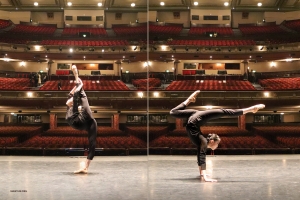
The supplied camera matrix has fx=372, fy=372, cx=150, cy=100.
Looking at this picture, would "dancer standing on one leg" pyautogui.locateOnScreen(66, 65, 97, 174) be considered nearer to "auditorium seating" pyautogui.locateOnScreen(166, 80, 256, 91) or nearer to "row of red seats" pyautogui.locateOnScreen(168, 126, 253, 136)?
"row of red seats" pyautogui.locateOnScreen(168, 126, 253, 136)

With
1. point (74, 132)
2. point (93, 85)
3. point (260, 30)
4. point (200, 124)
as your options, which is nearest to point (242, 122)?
point (93, 85)

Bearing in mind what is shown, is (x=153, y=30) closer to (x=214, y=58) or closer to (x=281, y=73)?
(x=214, y=58)

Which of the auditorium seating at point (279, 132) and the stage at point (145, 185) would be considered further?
the auditorium seating at point (279, 132)

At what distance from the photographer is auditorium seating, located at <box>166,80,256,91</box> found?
1142 centimetres

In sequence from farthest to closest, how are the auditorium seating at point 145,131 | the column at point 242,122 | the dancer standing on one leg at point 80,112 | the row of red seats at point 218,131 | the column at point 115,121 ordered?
the column at point 242,122 → the column at point 115,121 → the auditorium seating at point 145,131 → the row of red seats at point 218,131 → the dancer standing on one leg at point 80,112

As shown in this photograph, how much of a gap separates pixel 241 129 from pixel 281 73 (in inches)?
192

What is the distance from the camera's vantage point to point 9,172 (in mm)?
4039

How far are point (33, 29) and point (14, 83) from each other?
4.74 meters

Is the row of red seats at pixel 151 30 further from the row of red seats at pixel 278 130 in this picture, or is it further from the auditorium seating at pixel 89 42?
the row of red seats at pixel 278 130

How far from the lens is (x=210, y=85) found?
11.9 m

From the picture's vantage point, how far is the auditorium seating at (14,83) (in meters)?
11.3

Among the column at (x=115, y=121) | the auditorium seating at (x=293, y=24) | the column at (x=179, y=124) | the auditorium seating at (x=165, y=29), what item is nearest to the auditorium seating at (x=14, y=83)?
the column at (x=115, y=121)

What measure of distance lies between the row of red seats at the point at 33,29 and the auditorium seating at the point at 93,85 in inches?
179

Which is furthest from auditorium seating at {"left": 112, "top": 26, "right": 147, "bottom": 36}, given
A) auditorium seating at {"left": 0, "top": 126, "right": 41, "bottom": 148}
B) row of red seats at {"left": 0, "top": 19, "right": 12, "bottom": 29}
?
auditorium seating at {"left": 0, "top": 126, "right": 41, "bottom": 148}
